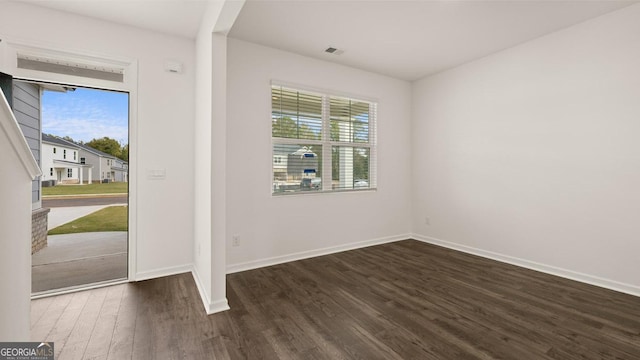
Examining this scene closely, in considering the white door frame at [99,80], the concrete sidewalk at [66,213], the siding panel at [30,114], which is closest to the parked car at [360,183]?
the white door frame at [99,80]

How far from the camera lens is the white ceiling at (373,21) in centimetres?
266

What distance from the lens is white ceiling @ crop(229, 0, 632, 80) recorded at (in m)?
2.71

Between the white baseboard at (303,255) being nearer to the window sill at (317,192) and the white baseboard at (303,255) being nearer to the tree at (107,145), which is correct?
the window sill at (317,192)

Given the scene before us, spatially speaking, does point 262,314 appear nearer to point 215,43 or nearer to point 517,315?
point 517,315

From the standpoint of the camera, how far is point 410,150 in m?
5.01

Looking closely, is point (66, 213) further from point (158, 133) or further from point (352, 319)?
point (352, 319)

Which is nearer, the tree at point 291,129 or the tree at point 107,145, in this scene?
the tree at point 107,145

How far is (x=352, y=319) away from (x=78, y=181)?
3.16m

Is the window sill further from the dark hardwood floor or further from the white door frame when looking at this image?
the white door frame

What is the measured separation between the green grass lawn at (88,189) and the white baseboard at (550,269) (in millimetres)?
4563

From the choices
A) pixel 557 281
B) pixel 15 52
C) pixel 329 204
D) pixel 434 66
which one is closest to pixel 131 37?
pixel 15 52

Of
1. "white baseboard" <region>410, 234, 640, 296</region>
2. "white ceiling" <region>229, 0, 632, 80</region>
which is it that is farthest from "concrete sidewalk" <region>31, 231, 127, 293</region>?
"white baseboard" <region>410, 234, 640, 296</region>

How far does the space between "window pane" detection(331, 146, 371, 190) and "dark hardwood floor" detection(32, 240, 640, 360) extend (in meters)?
1.48

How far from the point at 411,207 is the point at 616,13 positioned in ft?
11.2
